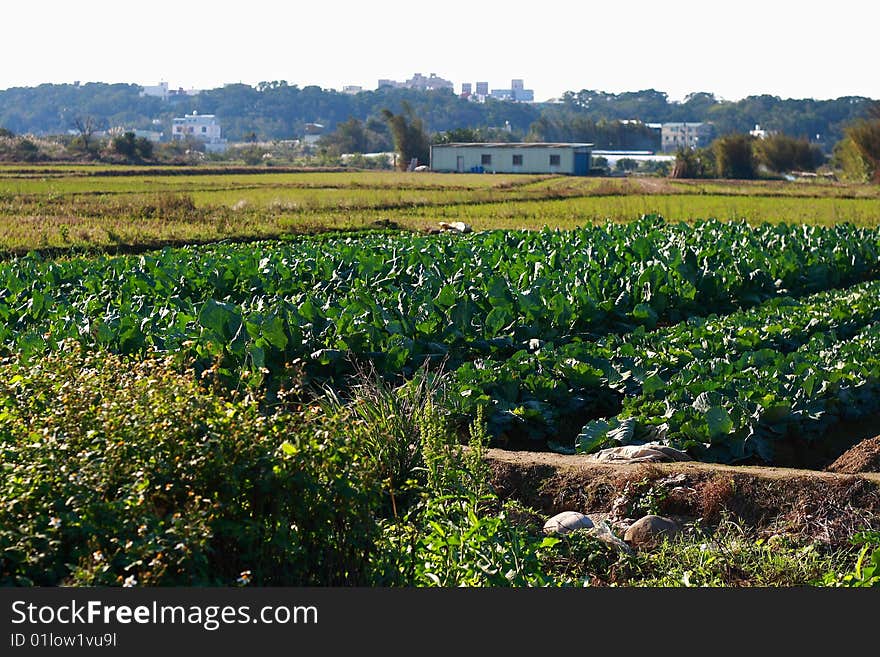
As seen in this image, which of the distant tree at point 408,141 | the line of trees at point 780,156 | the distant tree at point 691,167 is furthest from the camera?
the distant tree at point 408,141

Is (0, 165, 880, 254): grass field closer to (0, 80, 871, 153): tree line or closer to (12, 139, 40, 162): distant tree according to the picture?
(12, 139, 40, 162): distant tree

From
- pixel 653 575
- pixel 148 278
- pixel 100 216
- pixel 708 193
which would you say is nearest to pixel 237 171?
pixel 708 193

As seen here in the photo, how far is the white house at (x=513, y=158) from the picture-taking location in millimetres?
76562

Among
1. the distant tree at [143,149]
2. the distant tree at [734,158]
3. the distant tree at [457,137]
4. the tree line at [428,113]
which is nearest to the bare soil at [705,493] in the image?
the distant tree at [734,158]

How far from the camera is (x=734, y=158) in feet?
237

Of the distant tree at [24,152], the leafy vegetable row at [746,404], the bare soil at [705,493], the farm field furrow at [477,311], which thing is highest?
the distant tree at [24,152]

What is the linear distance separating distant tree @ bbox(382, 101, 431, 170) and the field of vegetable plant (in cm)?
7340

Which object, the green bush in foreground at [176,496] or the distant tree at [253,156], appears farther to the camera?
the distant tree at [253,156]

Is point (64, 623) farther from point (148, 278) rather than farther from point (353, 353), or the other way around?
point (148, 278)

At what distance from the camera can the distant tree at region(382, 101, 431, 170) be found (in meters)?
91.1

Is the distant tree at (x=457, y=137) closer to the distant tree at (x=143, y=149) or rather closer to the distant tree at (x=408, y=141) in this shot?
the distant tree at (x=408, y=141)

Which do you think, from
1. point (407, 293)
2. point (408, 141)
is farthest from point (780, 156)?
point (407, 293)

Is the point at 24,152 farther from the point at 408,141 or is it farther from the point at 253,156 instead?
the point at 408,141

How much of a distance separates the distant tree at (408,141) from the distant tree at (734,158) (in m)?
28.0
